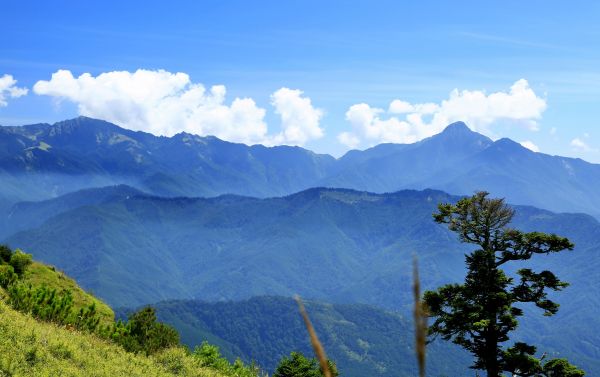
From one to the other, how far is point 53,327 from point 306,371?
29.0 meters

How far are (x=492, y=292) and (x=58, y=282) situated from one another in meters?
27.3

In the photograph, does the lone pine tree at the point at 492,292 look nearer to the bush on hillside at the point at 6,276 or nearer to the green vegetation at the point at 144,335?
the green vegetation at the point at 144,335

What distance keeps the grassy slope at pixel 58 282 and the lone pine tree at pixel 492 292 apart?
2026 centimetres

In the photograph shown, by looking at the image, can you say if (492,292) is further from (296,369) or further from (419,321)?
(419,321)

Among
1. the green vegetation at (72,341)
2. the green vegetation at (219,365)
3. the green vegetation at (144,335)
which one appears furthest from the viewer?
the green vegetation at (219,365)

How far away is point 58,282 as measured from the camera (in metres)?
37.0

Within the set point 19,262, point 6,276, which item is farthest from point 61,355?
point 19,262

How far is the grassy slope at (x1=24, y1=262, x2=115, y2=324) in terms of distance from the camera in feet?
114

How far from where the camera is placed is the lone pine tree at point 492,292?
89.5 ft

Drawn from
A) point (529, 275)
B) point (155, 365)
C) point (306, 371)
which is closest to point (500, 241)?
point (529, 275)

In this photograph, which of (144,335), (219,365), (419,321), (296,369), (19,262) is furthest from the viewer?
(296,369)

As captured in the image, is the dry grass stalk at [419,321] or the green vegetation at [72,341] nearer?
the dry grass stalk at [419,321]

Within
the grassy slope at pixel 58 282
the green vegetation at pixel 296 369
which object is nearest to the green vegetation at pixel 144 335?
the grassy slope at pixel 58 282

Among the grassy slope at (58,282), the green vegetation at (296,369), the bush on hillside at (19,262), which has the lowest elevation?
the green vegetation at (296,369)
